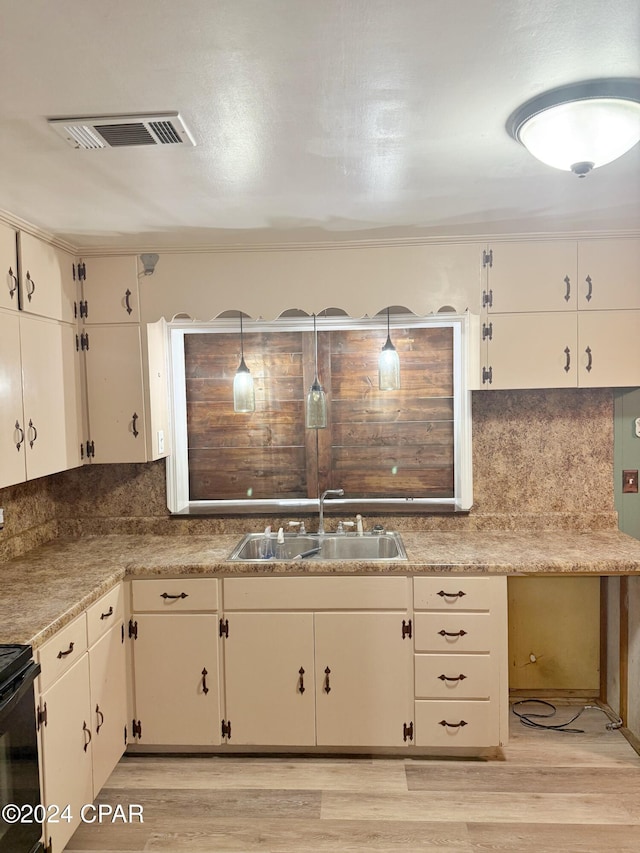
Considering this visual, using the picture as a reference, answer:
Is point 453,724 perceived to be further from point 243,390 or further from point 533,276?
point 533,276

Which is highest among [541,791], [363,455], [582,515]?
[363,455]

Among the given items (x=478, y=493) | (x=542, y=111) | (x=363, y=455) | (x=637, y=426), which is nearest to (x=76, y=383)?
(x=363, y=455)

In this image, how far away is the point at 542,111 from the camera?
151 cm

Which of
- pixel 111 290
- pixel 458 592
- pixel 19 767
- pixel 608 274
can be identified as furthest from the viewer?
pixel 111 290

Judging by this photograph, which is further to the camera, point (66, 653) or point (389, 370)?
point (389, 370)

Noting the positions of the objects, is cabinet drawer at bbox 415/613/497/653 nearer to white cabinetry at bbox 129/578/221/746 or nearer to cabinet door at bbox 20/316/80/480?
white cabinetry at bbox 129/578/221/746

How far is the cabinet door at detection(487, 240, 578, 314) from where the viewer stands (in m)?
2.89

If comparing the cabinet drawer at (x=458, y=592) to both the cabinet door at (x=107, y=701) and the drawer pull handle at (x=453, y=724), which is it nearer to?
the drawer pull handle at (x=453, y=724)

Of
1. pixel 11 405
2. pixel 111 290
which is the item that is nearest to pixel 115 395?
pixel 111 290

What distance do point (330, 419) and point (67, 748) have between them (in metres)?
1.99

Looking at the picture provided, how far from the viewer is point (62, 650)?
2.10 meters

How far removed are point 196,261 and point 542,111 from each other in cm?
185

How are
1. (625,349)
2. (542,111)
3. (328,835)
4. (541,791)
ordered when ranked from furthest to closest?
(625,349)
(541,791)
(328,835)
(542,111)

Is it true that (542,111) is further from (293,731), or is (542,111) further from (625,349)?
(293,731)
